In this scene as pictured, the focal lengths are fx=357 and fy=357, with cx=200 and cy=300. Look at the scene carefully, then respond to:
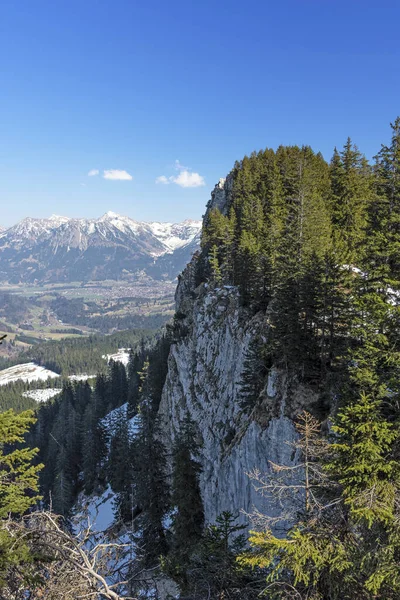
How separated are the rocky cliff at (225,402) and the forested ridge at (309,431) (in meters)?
1.06

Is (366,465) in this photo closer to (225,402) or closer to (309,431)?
(309,431)

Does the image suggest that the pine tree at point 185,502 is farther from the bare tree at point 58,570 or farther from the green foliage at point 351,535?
the bare tree at point 58,570

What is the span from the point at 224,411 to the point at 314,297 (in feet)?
59.3

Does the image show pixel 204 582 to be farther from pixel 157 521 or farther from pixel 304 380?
pixel 157 521

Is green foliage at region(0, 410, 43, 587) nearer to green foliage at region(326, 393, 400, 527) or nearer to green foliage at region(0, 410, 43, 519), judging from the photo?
green foliage at region(0, 410, 43, 519)

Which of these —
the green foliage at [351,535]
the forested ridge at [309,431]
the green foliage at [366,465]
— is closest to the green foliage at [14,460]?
the forested ridge at [309,431]

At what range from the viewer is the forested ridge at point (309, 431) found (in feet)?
30.9

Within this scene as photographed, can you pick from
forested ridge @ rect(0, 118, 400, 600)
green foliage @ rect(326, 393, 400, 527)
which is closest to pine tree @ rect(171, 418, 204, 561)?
forested ridge @ rect(0, 118, 400, 600)

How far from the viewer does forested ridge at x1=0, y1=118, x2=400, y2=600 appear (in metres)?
9.41

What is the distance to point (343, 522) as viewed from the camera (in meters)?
10.2

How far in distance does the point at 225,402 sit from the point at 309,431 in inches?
1050

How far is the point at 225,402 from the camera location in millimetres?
37312

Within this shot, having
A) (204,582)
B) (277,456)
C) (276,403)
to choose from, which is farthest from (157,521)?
(204,582)

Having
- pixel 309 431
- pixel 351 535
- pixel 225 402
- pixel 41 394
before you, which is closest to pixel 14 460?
pixel 309 431
